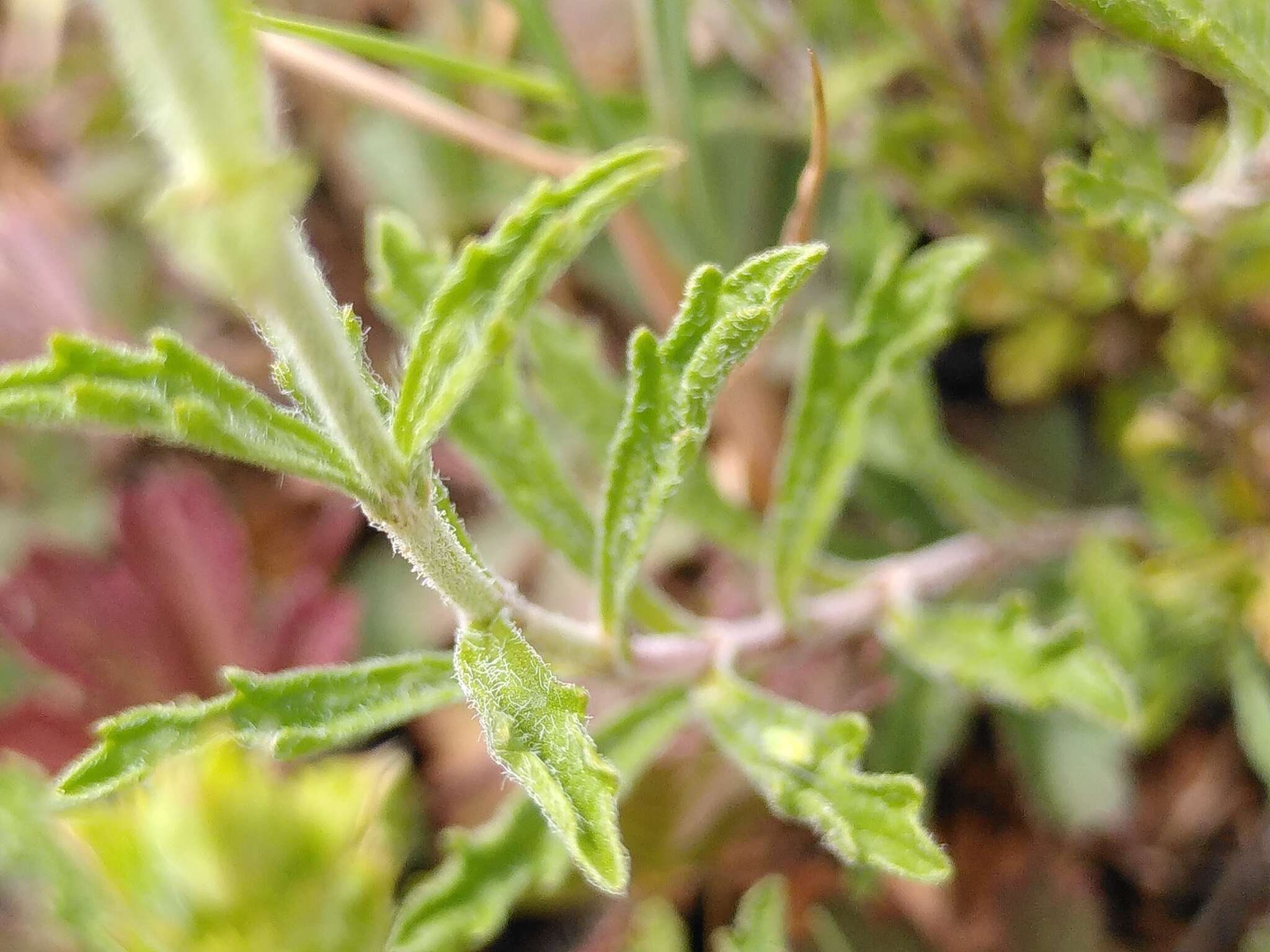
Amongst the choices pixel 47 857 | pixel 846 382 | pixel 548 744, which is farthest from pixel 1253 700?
pixel 47 857

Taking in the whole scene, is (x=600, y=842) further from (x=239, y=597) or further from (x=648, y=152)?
(x=239, y=597)

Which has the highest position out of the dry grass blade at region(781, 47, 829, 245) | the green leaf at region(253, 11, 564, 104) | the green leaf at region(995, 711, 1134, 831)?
the green leaf at region(253, 11, 564, 104)

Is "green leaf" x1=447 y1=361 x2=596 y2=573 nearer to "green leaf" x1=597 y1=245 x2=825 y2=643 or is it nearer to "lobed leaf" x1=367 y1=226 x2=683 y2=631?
"lobed leaf" x1=367 y1=226 x2=683 y2=631

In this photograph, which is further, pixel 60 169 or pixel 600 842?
pixel 60 169

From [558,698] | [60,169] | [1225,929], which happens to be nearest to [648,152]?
[558,698]

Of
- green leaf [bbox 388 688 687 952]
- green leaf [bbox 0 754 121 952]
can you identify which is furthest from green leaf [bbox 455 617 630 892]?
green leaf [bbox 0 754 121 952]

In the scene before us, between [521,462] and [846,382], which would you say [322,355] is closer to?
[521,462]

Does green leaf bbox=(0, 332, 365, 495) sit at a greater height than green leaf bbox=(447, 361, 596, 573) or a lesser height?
greater
